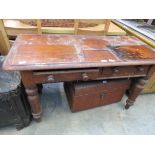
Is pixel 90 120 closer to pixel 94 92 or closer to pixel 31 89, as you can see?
pixel 94 92

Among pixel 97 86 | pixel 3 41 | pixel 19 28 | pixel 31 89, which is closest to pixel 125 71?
pixel 97 86

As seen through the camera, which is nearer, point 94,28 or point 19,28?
point 19,28

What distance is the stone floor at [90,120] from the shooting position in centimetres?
131

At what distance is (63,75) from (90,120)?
72cm

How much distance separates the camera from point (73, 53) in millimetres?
956

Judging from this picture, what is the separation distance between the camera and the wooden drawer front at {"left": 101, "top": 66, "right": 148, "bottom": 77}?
3.33 ft

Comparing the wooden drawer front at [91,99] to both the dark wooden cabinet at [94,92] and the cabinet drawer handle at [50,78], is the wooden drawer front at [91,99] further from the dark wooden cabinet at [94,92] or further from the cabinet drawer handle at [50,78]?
the cabinet drawer handle at [50,78]

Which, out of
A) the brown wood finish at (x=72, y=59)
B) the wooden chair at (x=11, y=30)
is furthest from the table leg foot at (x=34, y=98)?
the wooden chair at (x=11, y=30)

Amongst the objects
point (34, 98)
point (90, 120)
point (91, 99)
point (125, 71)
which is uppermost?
point (125, 71)

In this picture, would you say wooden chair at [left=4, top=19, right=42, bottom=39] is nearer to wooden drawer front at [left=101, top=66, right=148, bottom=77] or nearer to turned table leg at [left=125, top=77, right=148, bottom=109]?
wooden drawer front at [left=101, top=66, right=148, bottom=77]

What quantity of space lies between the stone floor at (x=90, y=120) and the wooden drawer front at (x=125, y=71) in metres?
0.59

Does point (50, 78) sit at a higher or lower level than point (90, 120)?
higher
